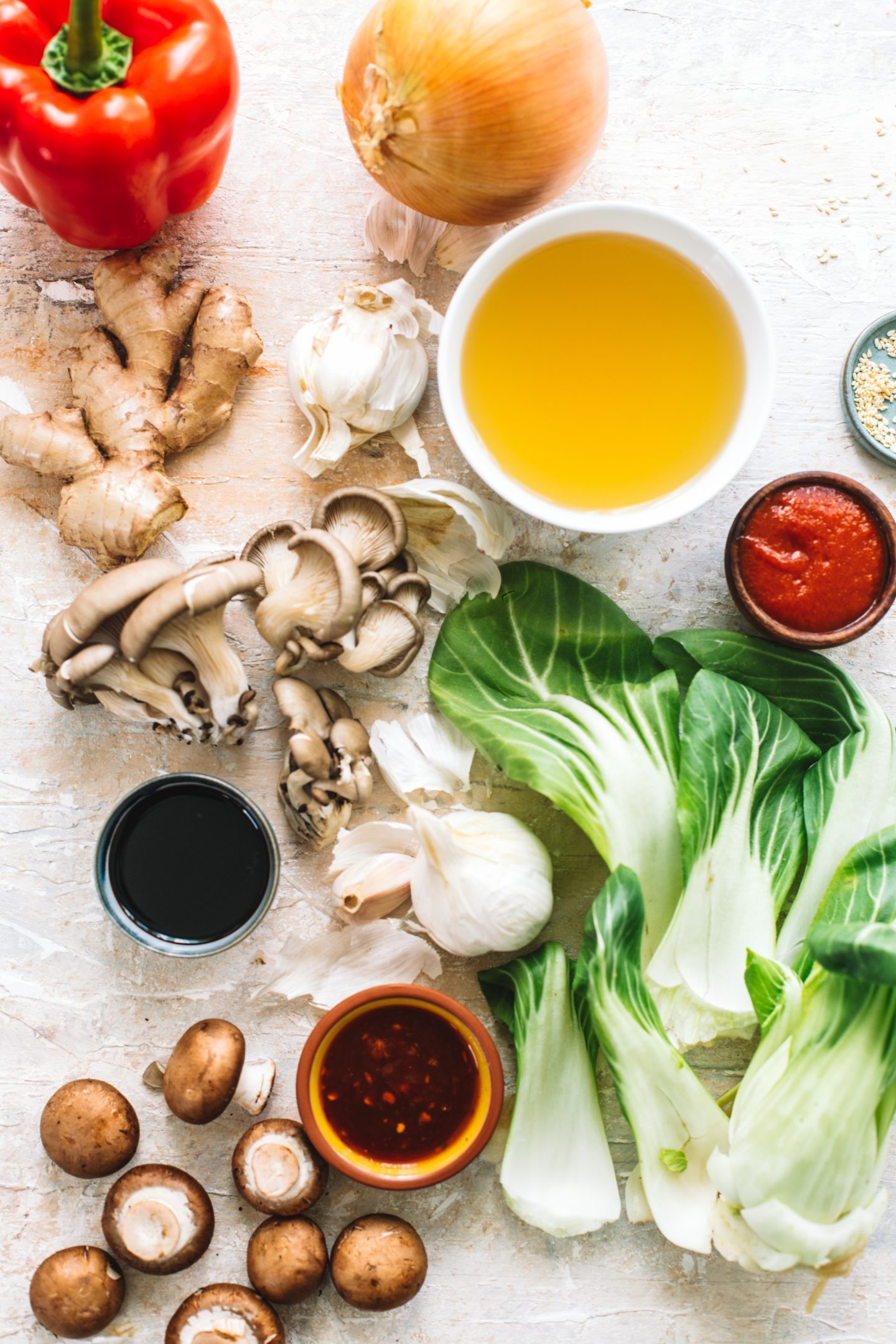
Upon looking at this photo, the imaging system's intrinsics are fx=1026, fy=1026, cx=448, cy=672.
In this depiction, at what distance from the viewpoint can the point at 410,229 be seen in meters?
1.61

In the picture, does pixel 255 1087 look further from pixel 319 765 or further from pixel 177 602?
pixel 177 602

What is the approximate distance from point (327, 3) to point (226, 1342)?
207 centimetres

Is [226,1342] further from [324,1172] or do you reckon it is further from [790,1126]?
[790,1126]

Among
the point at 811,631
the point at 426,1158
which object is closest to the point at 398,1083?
the point at 426,1158

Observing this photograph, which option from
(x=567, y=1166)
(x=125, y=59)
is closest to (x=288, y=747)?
(x=567, y=1166)

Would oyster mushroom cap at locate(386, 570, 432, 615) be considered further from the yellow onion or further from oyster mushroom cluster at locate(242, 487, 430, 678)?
Answer: the yellow onion

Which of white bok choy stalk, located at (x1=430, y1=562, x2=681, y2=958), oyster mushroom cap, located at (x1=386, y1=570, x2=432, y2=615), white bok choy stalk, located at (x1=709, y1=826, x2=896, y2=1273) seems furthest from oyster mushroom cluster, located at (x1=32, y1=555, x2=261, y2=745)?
white bok choy stalk, located at (x1=709, y1=826, x2=896, y2=1273)

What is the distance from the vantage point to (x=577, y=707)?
5.21ft

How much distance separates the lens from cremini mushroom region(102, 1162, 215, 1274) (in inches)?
60.3

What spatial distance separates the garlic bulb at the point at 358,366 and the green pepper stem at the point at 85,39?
45 centimetres

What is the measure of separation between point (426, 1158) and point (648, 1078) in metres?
0.35

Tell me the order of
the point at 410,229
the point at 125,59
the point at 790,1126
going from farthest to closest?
the point at 410,229
the point at 125,59
the point at 790,1126

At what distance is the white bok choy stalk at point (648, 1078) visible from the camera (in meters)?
1.45

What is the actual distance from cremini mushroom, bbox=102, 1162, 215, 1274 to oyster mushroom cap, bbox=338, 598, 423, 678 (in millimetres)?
833
